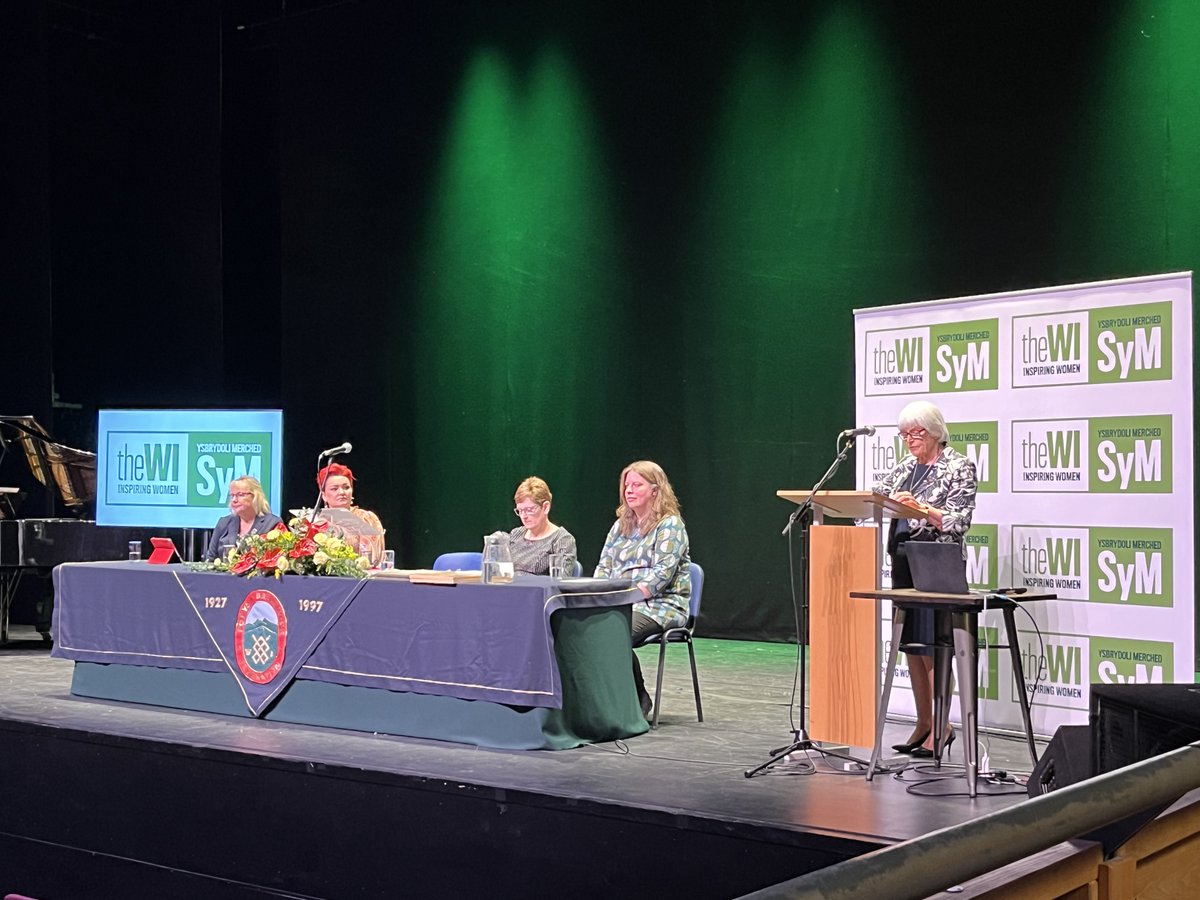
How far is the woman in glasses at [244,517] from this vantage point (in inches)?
253

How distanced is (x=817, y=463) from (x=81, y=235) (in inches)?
255

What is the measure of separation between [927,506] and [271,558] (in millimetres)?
2627

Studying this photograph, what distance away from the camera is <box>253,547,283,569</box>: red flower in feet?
18.2

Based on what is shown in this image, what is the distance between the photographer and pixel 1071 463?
5277 millimetres

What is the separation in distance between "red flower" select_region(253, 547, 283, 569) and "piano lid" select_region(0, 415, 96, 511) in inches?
136

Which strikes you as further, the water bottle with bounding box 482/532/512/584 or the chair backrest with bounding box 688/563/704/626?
the chair backrest with bounding box 688/563/704/626

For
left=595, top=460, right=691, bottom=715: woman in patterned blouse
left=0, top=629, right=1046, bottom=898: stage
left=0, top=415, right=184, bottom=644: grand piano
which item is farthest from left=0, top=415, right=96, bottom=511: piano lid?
left=595, top=460, right=691, bottom=715: woman in patterned blouse

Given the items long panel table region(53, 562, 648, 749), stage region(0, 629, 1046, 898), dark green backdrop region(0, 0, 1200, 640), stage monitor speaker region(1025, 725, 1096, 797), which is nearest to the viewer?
stage monitor speaker region(1025, 725, 1096, 797)

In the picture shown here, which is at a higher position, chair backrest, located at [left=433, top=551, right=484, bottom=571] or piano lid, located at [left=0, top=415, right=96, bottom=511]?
piano lid, located at [left=0, top=415, right=96, bottom=511]

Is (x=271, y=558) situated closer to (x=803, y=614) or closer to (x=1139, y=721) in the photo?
(x=803, y=614)

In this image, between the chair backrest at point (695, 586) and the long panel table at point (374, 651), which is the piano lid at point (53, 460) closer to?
the long panel table at point (374, 651)

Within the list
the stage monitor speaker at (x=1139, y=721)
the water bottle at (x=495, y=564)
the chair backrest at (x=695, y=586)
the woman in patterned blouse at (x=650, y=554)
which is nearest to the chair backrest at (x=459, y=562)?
the woman in patterned blouse at (x=650, y=554)

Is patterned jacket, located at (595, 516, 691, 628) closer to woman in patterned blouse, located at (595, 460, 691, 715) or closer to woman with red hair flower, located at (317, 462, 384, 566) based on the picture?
woman in patterned blouse, located at (595, 460, 691, 715)

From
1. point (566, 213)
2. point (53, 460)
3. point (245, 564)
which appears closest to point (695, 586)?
point (245, 564)
